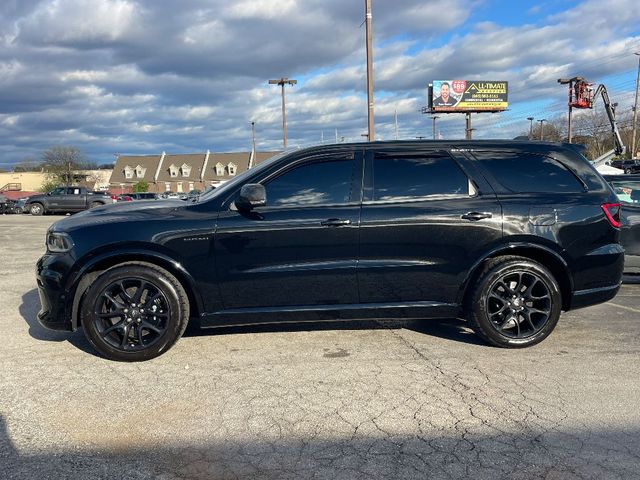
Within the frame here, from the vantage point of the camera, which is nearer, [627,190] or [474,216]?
[474,216]

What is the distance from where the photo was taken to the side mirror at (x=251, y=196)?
4117mm

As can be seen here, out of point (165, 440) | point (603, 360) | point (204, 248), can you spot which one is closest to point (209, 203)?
point (204, 248)

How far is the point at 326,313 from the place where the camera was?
437cm

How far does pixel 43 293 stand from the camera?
426 cm

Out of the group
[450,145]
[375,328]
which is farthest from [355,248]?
[450,145]

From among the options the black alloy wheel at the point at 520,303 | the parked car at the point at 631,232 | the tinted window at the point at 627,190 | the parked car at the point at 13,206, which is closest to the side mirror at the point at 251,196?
the black alloy wheel at the point at 520,303

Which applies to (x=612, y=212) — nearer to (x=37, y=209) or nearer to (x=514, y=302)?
(x=514, y=302)

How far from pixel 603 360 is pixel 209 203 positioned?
3.57 meters

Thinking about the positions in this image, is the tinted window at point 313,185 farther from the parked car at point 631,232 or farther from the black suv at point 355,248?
the parked car at point 631,232

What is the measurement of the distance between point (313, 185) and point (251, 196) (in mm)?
602

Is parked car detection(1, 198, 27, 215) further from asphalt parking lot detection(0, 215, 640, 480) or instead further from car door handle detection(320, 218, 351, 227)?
car door handle detection(320, 218, 351, 227)

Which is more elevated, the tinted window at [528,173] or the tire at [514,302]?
the tinted window at [528,173]

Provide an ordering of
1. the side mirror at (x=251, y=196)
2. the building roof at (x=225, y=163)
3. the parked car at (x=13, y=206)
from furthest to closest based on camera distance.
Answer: the building roof at (x=225, y=163) < the parked car at (x=13, y=206) < the side mirror at (x=251, y=196)

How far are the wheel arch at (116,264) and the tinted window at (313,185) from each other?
0.96 meters
